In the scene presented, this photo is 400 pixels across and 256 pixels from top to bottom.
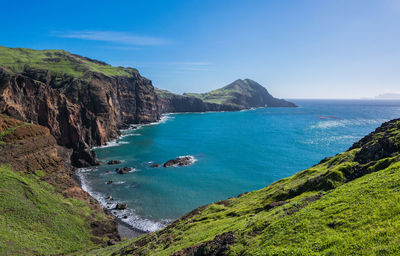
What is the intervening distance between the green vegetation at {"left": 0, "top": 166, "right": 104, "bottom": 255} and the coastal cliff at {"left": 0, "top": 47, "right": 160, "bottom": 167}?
40.9 m

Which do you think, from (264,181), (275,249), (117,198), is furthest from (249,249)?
(264,181)

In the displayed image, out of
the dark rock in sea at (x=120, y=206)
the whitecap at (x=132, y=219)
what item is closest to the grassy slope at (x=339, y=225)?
the whitecap at (x=132, y=219)

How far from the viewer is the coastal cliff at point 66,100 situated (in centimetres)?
9031

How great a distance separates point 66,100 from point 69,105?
124 inches

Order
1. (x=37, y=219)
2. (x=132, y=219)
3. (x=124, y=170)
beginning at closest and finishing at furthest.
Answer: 1. (x=37, y=219)
2. (x=132, y=219)
3. (x=124, y=170)

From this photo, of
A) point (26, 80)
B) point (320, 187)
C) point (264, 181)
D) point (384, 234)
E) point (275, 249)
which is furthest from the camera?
→ point (26, 80)

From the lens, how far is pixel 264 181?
80.1 m

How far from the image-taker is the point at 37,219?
1623 inches

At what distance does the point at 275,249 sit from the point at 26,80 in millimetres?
113548

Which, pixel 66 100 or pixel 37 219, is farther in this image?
pixel 66 100

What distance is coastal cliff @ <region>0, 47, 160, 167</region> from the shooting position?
90312mm

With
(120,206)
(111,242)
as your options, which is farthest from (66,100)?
(111,242)

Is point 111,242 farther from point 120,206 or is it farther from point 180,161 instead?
point 180,161

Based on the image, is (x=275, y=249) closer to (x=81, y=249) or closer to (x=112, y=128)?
(x=81, y=249)
